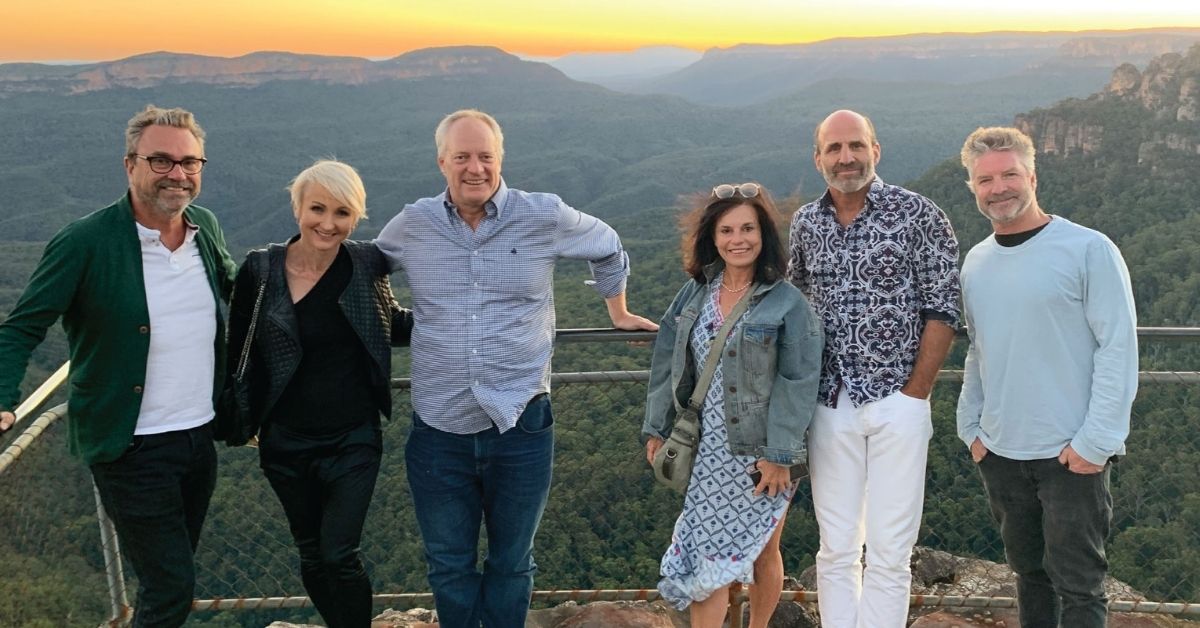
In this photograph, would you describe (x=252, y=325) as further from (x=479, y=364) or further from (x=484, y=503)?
(x=484, y=503)

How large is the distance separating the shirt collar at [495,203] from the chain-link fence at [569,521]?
2.38 ft

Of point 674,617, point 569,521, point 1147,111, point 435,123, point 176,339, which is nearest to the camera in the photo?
point 176,339

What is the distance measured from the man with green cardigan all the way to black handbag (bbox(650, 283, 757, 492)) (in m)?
1.37

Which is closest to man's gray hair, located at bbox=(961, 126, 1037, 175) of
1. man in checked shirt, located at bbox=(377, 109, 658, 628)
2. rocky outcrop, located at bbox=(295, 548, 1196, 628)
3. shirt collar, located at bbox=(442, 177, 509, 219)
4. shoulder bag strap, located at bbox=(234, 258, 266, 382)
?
man in checked shirt, located at bbox=(377, 109, 658, 628)

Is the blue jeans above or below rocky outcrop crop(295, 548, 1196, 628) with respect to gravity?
above

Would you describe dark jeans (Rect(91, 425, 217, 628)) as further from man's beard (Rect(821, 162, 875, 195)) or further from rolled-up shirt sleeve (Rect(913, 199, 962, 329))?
rolled-up shirt sleeve (Rect(913, 199, 962, 329))

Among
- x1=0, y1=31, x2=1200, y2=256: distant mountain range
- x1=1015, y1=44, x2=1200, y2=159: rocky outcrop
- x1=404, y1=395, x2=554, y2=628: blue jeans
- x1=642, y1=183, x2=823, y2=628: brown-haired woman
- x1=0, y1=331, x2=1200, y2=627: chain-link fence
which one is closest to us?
x1=642, y1=183, x2=823, y2=628: brown-haired woman

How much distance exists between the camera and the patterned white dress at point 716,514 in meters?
2.69

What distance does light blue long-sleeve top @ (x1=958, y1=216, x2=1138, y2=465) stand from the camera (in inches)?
96.3

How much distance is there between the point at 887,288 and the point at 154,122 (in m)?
2.20

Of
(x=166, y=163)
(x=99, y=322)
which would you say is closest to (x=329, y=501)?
(x=99, y=322)

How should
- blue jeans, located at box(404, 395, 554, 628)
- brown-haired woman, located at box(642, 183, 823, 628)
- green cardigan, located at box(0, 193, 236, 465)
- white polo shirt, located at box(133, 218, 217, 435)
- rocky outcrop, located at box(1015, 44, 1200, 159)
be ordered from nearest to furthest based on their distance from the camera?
green cardigan, located at box(0, 193, 236, 465), white polo shirt, located at box(133, 218, 217, 435), brown-haired woman, located at box(642, 183, 823, 628), blue jeans, located at box(404, 395, 554, 628), rocky outcrop, located at box(1015, 44, 1200, 159)

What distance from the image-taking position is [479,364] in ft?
8.71

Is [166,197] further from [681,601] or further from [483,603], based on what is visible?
[681,601]
